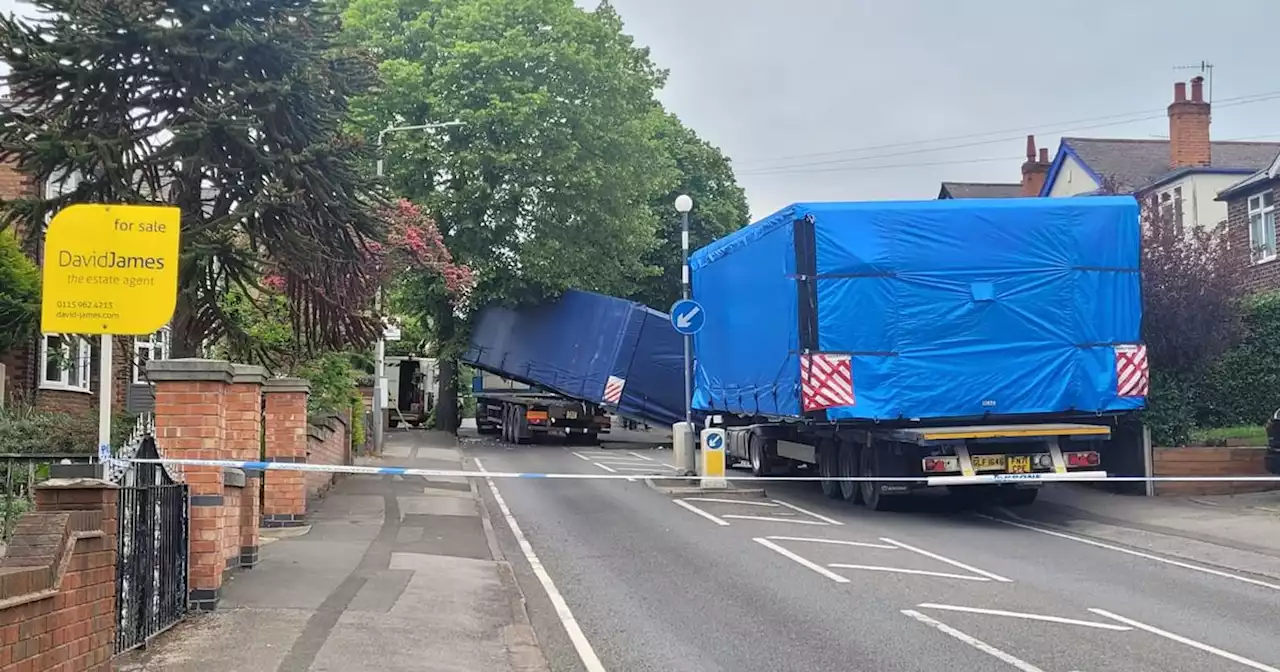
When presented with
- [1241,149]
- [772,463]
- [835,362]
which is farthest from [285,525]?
[1241,149]

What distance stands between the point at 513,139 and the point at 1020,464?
21575mm

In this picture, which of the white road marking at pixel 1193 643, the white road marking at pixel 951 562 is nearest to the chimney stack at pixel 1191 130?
the white road marking at pixel 951 562

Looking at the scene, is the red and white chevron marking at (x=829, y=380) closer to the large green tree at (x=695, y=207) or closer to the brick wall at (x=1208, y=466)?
the brick wall at (x=1208, y=466)

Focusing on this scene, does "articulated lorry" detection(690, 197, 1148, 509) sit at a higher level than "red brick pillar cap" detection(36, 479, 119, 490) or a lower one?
higher

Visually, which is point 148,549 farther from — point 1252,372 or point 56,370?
point 1252,372

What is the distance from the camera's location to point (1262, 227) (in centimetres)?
2589

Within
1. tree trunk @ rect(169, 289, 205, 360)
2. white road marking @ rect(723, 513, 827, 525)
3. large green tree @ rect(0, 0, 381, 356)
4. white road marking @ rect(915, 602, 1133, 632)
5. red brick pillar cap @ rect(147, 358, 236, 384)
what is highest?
large green tree @ rect(0, 0, 381, 356)

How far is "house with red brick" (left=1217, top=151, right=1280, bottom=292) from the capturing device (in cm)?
2480

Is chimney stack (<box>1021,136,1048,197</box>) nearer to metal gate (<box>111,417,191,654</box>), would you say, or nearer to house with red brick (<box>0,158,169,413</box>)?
house with red brick (<box>0,158,169,413</box>)

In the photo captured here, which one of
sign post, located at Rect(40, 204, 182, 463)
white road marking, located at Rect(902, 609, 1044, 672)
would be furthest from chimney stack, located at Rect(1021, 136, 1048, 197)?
sign post, located at Rect(40, 204, 182, 463)

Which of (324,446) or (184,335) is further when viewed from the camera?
(324,446)

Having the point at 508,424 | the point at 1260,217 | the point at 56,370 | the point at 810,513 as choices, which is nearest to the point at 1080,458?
the point at 810,513

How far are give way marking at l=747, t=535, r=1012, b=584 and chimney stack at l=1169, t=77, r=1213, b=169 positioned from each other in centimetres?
2538

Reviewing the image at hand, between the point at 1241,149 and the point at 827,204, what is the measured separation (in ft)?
95.8
